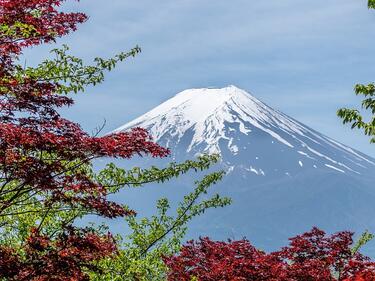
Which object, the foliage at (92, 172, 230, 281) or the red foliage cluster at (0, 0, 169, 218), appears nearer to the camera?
the red foliage cluster at (0, 0, 169, 218)

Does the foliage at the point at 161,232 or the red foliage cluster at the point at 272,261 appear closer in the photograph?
the red foliage cluster at the point at 272,261

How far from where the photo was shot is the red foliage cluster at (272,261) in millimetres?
15000

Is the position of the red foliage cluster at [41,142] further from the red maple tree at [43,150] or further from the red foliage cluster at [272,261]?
the red foliage cluster at [272,261]

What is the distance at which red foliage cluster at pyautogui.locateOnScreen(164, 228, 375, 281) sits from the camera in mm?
15000

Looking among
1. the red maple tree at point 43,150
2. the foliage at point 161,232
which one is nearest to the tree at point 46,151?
the red maple tree at point 43,150

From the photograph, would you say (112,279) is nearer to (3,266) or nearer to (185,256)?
(185,256)

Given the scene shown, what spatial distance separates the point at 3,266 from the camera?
8.73m

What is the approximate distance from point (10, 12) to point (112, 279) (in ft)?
22.0

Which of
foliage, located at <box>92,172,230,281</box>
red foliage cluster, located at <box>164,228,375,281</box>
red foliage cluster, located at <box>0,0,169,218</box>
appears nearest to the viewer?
red foliage cluster, located at <box>0,0,169,218</box>

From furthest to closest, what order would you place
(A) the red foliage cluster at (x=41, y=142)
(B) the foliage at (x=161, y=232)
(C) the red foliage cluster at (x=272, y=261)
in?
(B) the foliage at (x=161, y=232) < (C) the red foliage cluster at (x=272, y=261) < (A) the red foliage cluster at (x=41, y=142)

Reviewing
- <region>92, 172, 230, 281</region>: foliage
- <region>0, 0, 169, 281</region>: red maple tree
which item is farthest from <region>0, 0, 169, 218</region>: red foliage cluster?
<region>92, 172, 230, 281</region>: foliage

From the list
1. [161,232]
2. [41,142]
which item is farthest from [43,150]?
[161,232]

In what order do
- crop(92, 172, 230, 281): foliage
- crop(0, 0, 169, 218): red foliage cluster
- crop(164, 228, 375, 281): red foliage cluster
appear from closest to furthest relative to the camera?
crop(0, 0, 169, 218): red foliage cluster < crop(164, 228, 375, 281): red foliage cluster < crop(92, 172, 230, 281): foliage

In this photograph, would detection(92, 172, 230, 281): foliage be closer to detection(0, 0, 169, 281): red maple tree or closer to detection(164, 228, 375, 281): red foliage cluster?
detection(164, 228, 375, 281): red foliage cluster
